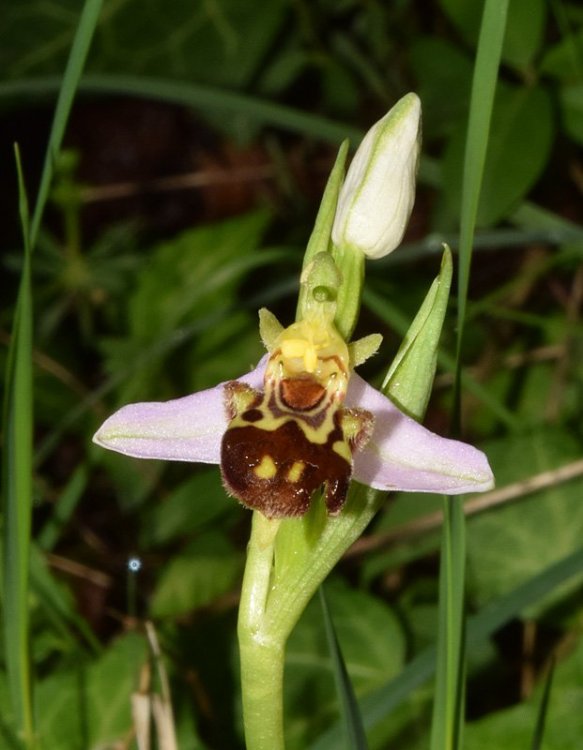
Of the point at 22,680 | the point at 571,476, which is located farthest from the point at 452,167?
the point at 22,680

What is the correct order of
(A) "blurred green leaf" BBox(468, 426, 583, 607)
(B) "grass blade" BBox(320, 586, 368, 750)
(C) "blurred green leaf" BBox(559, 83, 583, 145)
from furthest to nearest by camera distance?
(C) "blurred green leaf" BBox(559, 83, 583, 145), (A) "blurred green leaf" BBox(468, 426, 583, 607), (B) "grass blade" BBox(320, 586, 368, 750)

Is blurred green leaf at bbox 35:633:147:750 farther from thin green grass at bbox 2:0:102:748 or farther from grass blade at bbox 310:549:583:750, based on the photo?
grass blade at bbox 310:549:583:750

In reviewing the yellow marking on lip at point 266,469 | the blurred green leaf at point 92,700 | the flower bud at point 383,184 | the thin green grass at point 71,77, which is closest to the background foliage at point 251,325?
the blurred green leaf at point 92,700

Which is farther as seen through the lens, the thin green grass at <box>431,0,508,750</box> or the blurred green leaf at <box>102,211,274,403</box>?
the blurred green leaf at <box>102,211,274,403</box>

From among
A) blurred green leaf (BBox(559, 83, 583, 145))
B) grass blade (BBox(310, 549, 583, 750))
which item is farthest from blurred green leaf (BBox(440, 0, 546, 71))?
grass blade (BBox(310, 549, 583, 750))

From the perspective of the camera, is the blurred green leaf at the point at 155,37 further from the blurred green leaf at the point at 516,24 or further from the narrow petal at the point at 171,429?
the narrow petal at the point at 171,429

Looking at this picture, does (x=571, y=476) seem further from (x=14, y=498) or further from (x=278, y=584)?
(x=14, y=498)
